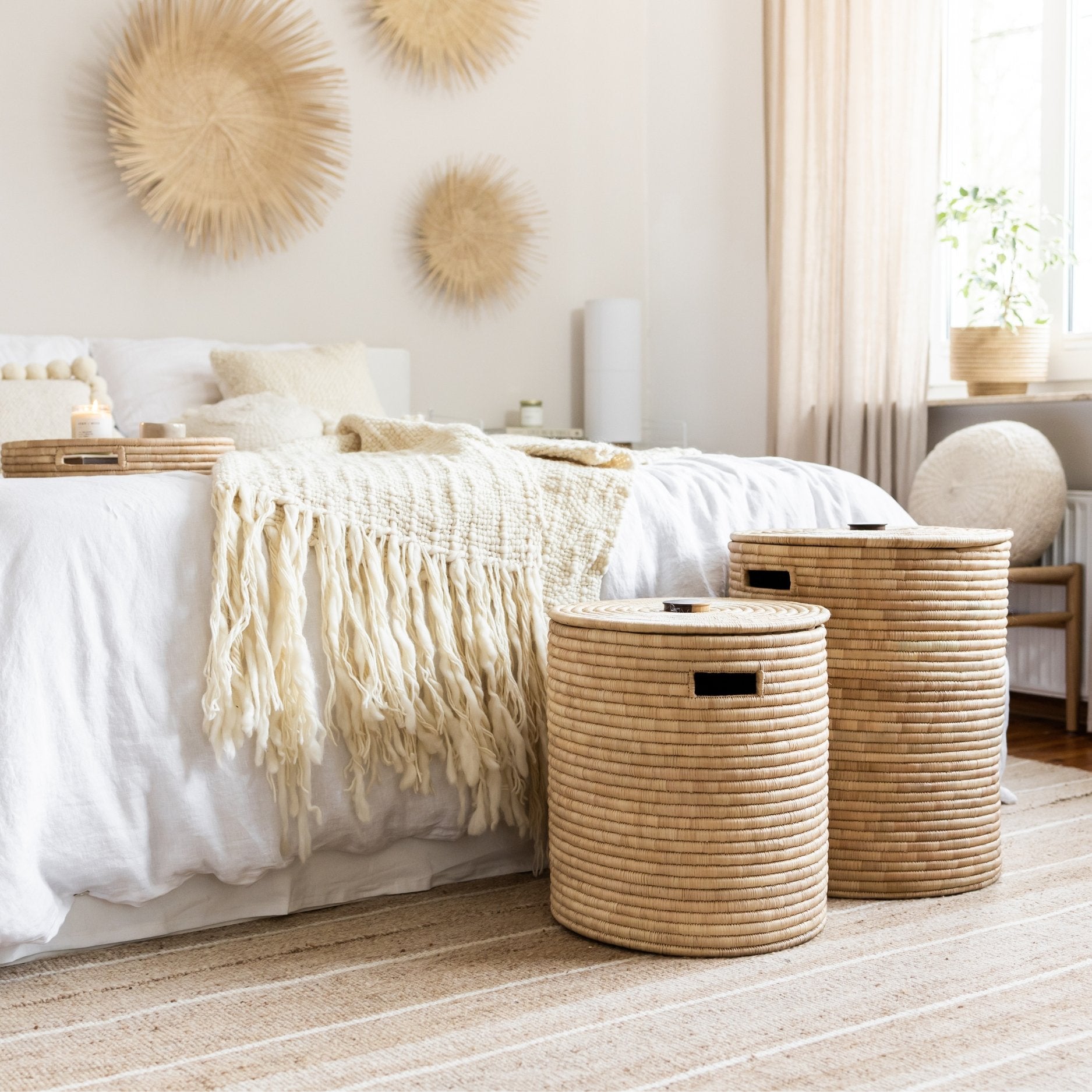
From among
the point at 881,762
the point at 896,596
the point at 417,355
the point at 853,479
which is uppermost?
the point at 417,355

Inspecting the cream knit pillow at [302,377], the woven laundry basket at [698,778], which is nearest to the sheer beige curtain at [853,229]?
the cream knit pillow at [302,377]

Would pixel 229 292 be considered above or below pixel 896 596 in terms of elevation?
above

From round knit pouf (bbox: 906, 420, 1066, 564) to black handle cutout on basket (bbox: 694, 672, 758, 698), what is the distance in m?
1.52

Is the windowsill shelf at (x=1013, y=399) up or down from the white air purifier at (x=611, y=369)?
down

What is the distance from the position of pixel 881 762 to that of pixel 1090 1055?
514 mm

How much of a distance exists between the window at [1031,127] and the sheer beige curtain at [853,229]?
0.18 meters

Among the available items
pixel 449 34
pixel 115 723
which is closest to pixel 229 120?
pixel 449 34

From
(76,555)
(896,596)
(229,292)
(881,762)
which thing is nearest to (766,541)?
(896,596)

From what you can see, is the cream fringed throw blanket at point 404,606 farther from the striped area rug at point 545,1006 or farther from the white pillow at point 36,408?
the white pillow at point 36,408

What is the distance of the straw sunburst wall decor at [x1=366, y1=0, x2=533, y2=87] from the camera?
381 centimetres

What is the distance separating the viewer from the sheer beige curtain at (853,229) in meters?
3.36

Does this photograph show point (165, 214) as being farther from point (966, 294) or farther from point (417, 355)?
point (966, 294)

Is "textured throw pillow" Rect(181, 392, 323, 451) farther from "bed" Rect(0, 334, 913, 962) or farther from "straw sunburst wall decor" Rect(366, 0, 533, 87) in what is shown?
"straw sunburst wall decor" Rect(366, 0, 533, 87)

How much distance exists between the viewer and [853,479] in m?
2.20
